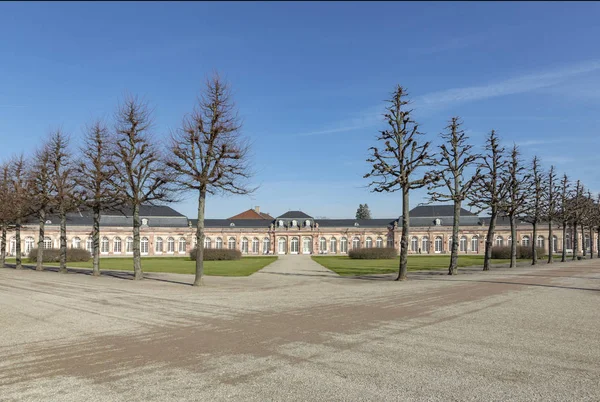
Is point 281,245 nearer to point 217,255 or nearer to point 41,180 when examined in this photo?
point 217,255

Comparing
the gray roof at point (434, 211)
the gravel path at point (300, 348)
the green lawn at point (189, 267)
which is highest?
the gray roof at point (434, 211)

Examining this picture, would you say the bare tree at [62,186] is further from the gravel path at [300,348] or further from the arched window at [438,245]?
the arched window at [438,245]

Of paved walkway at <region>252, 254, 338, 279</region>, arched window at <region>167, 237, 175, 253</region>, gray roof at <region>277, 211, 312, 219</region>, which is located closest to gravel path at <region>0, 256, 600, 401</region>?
A: paved walkway at <region>252, 254, 338, 279</region>

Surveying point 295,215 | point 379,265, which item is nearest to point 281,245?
point 295,215

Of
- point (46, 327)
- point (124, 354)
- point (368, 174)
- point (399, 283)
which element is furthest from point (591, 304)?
point (46, 327)

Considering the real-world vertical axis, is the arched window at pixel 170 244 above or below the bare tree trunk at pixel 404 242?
below

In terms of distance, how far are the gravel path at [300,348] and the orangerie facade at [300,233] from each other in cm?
6569

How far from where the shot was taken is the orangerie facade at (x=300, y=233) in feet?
262

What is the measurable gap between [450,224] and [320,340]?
79.5 metres

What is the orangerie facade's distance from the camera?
262 feet

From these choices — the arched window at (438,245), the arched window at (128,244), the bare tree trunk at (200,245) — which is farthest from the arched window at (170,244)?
the bare tree trunk at (200,245)

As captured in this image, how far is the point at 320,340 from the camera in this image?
377 inches

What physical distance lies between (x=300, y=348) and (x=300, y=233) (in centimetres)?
7767

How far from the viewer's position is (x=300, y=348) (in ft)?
29.2
